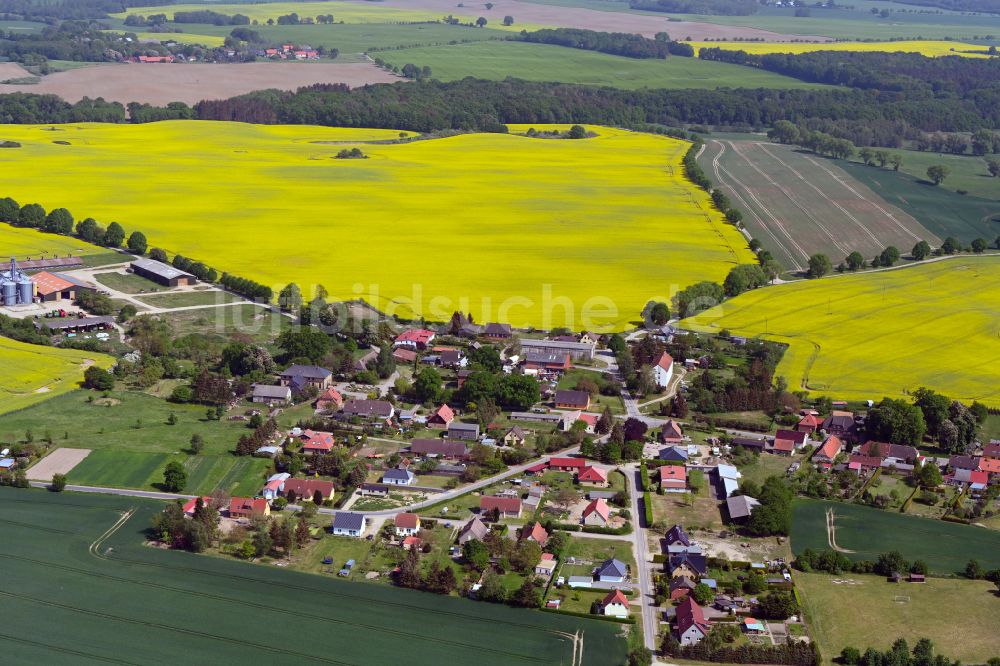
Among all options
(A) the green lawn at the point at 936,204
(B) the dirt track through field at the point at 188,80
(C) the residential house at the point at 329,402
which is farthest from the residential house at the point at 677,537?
(B) the dirt track through field at the point at 188,80

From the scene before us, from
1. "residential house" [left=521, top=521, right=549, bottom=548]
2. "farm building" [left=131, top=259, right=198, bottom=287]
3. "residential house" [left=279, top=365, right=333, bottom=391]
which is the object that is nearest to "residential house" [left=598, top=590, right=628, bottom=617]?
"residential house" [left=521, top=521, right=549, bottom=548]

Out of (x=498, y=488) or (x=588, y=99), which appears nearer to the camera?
(x=498, y=488)

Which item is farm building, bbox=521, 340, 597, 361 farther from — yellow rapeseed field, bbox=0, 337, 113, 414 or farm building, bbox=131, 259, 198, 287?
farm building, bbox=131, 259, 198, 287

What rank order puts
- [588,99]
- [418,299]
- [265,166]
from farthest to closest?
[588,99], [265,166], [418,299]

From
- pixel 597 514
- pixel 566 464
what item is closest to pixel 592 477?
pixel 566 464

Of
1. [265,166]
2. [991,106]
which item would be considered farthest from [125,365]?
[991,106]

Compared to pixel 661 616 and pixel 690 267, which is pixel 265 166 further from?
pixel 661 616
